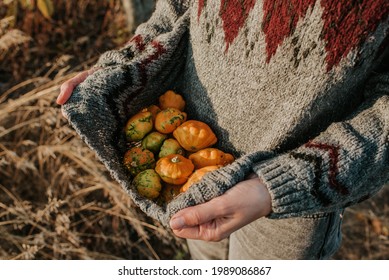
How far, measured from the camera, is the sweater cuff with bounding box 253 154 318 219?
873 millimetres

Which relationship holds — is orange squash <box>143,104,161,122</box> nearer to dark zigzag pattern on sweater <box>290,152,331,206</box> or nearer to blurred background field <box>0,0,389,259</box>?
dark zigzag pattern on sweater <box>290,152,331,206</box>

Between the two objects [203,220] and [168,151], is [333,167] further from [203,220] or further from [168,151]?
[168,151]

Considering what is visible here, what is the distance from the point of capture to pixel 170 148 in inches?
45.7

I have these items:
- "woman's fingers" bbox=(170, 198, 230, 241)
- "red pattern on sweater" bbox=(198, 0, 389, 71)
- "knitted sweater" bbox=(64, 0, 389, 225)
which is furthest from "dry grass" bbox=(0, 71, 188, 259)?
"red pattern on sweater" bbox=(198, 0, 389, 71)

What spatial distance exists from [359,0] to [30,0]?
1.95m

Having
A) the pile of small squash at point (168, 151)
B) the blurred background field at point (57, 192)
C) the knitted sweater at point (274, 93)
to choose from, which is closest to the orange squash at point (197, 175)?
the pile of small squash at point (168, 151)

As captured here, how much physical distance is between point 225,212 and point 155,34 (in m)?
0.63

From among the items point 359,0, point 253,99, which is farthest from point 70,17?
point 359,0

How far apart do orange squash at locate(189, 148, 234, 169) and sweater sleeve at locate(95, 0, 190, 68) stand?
1.10 feet

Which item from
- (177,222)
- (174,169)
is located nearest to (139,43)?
(174,169)

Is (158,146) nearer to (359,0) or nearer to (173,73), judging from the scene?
(173,73)

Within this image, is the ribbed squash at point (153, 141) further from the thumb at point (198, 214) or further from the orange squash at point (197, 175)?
the thumb at point (198, 214)

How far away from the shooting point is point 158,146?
3.89 feet
